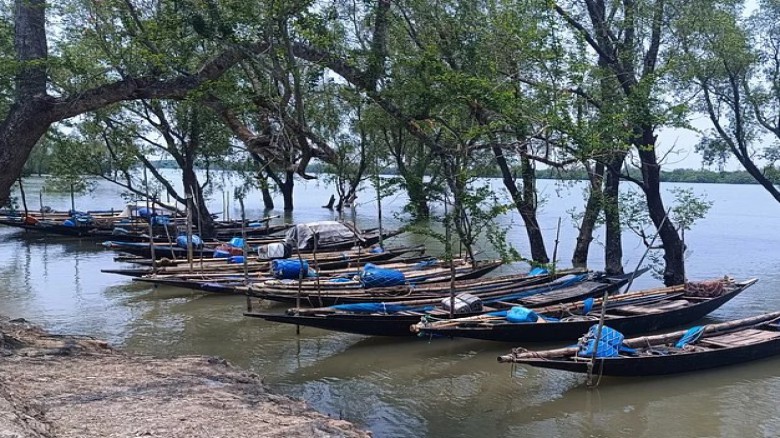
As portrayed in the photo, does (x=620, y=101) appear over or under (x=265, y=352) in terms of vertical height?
over

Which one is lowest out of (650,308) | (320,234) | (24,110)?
(650,308)

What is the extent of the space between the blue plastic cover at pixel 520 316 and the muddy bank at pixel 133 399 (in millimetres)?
4735

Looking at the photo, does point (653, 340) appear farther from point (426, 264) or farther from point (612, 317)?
point (426, 264)

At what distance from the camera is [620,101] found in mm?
13633

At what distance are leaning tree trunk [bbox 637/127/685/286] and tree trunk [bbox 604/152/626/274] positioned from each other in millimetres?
651

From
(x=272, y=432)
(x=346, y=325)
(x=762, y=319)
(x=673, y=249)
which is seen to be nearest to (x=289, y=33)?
(x=272, y=432)

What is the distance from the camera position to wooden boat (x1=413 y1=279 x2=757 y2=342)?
10.6 m

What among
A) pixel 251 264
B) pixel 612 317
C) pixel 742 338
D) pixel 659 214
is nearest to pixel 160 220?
pixel 251 264

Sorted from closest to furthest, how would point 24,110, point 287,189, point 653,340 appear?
point 24,110 < point 653,340 < point 287,189

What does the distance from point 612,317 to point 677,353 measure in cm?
215

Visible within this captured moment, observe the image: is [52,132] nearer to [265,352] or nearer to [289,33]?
[265,352]

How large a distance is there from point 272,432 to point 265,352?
558cm

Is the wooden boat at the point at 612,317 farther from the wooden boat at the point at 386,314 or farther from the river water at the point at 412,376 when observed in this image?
the wooden boat at the point at 386,314

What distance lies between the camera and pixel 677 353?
9.69m
